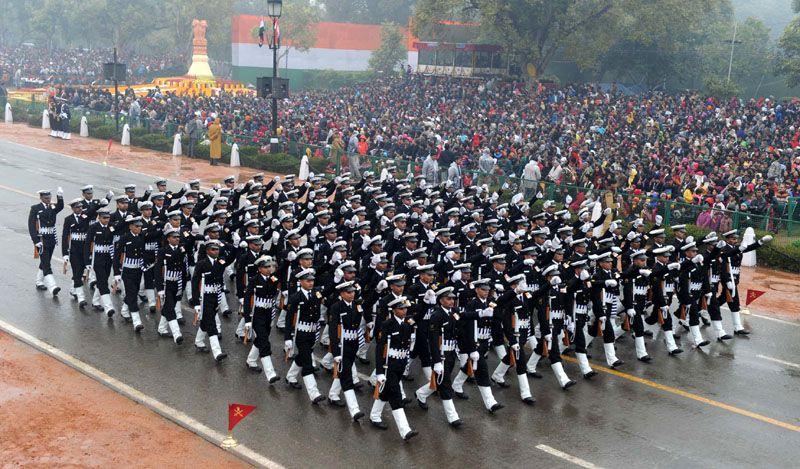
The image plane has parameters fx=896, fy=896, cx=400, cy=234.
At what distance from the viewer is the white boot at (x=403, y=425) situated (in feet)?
36.9

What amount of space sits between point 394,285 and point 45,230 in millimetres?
8411

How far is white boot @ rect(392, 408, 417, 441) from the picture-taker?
443 inches

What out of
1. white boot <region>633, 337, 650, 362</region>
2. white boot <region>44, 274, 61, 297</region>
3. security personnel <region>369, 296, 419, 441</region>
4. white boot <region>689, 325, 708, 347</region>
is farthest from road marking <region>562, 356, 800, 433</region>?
white boot <region>44, 274, 61, 297</region>

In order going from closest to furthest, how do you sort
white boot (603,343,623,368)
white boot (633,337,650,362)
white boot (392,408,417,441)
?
white boot (392,408,417,441) → white boot (603,343,623,368) → white boot (633,337,650,362)

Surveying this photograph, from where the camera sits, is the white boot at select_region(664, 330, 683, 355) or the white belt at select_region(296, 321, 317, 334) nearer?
the white belt at select_region(296, 321, 317, 334)

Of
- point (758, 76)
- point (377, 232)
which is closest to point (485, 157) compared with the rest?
point (377, 232)

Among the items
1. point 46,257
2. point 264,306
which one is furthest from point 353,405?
point 46,257

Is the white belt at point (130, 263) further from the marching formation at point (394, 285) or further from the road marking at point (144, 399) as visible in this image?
the road marking at point (144, 399)

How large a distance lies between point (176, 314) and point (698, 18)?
37.7m

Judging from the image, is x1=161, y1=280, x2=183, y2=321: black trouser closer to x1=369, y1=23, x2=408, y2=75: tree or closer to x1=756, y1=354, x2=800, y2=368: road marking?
x1=756, y1=354, x2=800, y2=368: road marking

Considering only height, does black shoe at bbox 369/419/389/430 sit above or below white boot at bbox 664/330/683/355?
below

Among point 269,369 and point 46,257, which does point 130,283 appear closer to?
point 46,257

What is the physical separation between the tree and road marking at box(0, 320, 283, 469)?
5497 centimetres

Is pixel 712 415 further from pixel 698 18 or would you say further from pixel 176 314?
pixel 698 18
